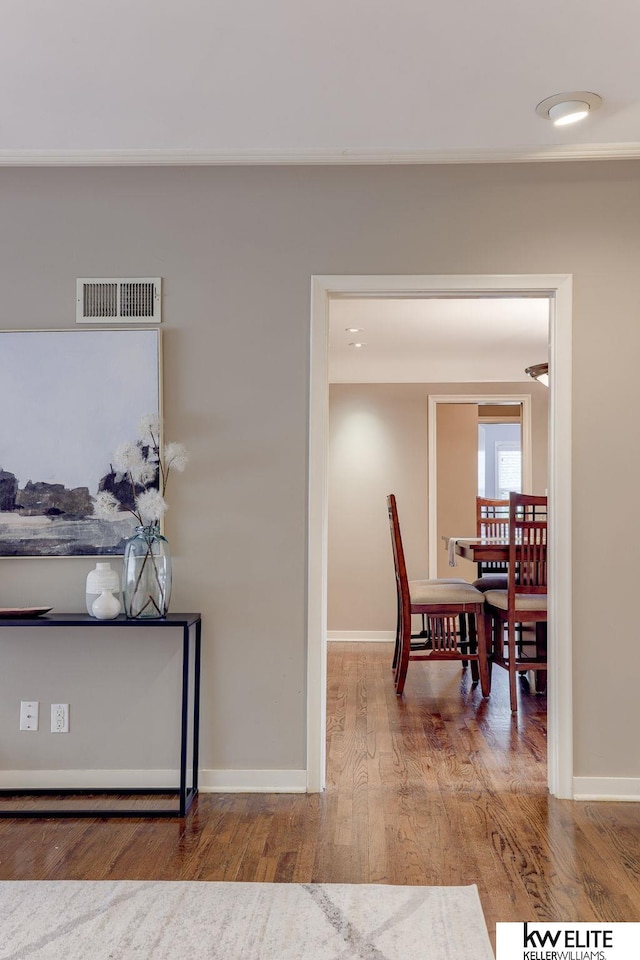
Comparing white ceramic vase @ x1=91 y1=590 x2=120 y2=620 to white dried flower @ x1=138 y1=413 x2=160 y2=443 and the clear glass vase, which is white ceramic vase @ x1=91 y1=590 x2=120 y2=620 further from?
white dried flower @ x1=138 y1=413 x2=160 y2=443

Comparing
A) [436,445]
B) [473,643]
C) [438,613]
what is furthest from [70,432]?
[436,445]

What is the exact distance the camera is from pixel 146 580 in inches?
114

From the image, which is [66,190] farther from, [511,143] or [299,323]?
A: [511,143]

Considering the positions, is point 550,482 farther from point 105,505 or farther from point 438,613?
point 438,613

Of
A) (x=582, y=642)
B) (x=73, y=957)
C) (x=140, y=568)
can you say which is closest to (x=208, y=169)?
(x=140, y=568)

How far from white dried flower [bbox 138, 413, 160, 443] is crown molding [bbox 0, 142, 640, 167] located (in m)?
1.04

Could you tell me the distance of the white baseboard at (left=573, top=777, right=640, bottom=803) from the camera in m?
2.98

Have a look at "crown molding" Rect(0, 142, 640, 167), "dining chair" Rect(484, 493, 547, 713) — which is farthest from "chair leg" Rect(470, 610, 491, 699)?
"crown molding" Rect(0, 142, 640, 167)

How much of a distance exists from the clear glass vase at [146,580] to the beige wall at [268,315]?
0.20 metres

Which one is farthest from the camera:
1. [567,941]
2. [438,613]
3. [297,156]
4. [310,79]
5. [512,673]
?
[438,613]

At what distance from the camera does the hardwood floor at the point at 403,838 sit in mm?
2295

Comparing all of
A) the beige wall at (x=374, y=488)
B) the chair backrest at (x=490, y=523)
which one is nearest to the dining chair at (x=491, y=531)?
the chair backrest at (x=490, y=523)

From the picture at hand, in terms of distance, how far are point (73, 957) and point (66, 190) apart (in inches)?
107

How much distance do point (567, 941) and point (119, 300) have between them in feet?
8.72
